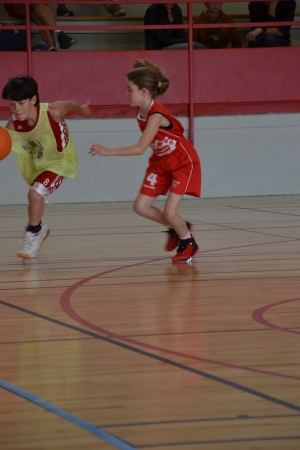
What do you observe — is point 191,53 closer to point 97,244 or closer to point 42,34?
point 42,34

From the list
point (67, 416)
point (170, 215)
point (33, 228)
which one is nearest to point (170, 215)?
point (170, 215)

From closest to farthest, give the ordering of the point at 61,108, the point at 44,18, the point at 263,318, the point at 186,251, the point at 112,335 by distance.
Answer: the point at 112,335 → the point at 263,318 → the point at 186,251 → the point at 61,108 → the point at 44,18

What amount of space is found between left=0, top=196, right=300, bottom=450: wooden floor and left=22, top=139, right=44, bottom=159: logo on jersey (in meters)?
0.67

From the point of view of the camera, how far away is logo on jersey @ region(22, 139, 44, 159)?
500 cm

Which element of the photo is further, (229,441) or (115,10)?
(115,10)

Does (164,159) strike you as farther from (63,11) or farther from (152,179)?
(63,11)

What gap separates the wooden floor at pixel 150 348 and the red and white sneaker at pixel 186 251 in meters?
0.07

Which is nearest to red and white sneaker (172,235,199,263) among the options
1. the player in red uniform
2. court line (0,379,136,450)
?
the player in red uniform

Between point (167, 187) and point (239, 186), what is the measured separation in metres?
4.34

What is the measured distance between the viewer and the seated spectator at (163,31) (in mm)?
8852

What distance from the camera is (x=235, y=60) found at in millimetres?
8914

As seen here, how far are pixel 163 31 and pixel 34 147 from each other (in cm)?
435

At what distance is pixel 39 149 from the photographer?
5.05 m

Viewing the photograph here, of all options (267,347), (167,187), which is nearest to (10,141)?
(167,187)
